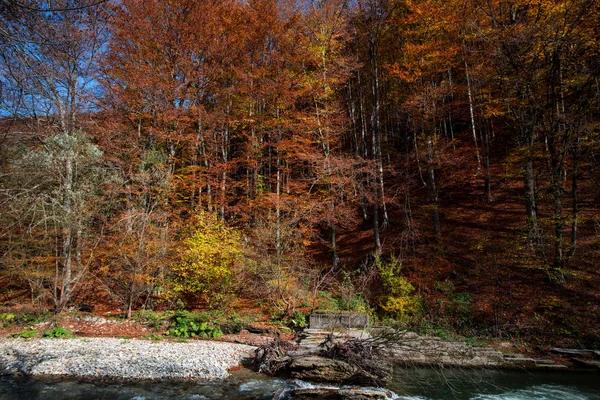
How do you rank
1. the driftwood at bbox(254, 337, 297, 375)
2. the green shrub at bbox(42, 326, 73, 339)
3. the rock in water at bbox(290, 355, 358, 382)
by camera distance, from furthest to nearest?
the green shrub at bbox(42, 326, 73, 339) → the driftwood at bbox(254, 337, 297, 375) → the rock in water at bbox(290, 355, 358, 382)

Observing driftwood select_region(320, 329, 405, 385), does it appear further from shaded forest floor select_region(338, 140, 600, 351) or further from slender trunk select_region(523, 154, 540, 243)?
slender trunk select_region(523, 154, 540, 243)

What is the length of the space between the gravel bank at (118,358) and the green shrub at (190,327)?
0.85 metres

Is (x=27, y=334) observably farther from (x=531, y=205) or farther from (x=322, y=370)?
(x=531, y=205)

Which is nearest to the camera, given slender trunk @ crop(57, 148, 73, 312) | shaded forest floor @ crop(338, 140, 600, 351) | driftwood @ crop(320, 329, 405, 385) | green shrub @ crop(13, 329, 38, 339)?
driftwood @ crop(320, 329, 405, 385)

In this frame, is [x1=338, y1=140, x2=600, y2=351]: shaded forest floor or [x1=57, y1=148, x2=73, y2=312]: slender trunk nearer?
[x1=338, y1=140, x2=600, y2=351]: shaded forest floor

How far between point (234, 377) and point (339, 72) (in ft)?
41.8

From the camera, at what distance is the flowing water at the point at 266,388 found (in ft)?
18.6

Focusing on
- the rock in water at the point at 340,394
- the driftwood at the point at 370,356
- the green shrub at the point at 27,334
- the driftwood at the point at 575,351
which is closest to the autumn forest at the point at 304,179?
the driftwood at the point at 575,351

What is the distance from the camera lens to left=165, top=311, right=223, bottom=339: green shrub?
8.91 meters

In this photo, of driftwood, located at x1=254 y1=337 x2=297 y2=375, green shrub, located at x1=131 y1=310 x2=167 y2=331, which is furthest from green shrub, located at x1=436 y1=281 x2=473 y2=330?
green shrub, located at x1=131 y1=310 x2=167 y2=331

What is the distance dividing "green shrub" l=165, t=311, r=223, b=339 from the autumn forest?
130cm

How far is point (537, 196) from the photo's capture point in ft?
36.9

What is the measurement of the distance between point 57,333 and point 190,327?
3130mm

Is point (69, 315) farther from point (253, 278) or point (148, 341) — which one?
point (253, 278)
